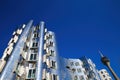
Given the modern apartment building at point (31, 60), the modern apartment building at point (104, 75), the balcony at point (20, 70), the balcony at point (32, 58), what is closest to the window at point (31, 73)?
the modern apartment building at point (31, 60)

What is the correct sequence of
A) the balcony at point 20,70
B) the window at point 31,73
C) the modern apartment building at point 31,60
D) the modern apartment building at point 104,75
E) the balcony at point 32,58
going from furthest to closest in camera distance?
1. the modern apartment building at point 104,75
2. the balcony at point 32,58
3. the window at point 31,73
4. the balcony at point 20,70
5. the modern apartment building at point 31,60

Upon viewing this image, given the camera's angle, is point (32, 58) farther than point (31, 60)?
Yes

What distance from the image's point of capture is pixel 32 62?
2616 centimetres

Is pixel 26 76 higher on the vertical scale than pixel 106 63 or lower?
higher

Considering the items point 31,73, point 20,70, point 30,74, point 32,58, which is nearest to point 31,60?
point 32,58

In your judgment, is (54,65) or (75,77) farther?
(75,77)

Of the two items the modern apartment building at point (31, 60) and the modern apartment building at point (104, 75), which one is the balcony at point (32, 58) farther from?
the modern apartment building at point (104, 75)

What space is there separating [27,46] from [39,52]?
3.71 metres

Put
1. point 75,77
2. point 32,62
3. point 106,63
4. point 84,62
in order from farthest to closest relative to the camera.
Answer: point 84,62, point 75,77, point 32,62, point 106,63

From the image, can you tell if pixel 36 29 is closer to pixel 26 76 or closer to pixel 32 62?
pixel 32 62

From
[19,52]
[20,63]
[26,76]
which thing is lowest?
[26,76]

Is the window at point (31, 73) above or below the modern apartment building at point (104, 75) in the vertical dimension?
below

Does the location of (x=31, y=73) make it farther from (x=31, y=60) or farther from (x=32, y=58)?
(x=32, y=58)

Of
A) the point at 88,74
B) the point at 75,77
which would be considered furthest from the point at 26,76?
the point at 88,74
